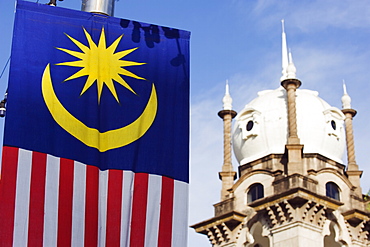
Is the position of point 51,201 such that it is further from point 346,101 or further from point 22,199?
point 346,101

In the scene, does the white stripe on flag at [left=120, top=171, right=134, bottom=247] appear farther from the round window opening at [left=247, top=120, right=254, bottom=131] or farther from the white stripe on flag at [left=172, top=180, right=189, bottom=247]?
the round window opening at [left=247, top=120, right=254, bottom=131]

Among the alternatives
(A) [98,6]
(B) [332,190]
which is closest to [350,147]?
(B) [332,190]

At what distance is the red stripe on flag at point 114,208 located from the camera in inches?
680

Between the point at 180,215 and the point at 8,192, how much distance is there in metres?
4.18

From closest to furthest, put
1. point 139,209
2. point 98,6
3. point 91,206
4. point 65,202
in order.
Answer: point 65,202
point 91,206
point 139,209
point 98,6

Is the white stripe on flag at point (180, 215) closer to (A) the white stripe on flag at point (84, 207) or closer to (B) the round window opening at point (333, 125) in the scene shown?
(A) the white stripe on flag at point (84, 207)

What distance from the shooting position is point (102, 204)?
1756cm

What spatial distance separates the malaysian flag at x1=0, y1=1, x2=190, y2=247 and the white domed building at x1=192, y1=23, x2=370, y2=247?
24.4 meters

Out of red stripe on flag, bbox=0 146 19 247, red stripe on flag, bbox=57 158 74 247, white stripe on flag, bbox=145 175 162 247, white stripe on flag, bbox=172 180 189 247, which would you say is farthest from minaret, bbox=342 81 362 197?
red stripe on flag, bbox=0 146 19 247

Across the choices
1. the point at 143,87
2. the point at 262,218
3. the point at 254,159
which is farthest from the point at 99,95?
the point at 254,159

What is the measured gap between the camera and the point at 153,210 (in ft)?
59.5

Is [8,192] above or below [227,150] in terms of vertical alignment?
below

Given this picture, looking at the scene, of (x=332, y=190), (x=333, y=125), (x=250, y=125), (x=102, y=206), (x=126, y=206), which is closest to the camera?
(x=102, y=206)

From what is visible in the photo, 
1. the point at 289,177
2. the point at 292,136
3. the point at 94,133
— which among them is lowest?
the point at 94,133
